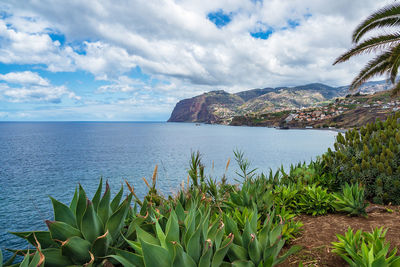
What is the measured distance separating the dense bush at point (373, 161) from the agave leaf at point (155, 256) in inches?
184

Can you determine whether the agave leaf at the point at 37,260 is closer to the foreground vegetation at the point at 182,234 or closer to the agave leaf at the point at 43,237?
the foreground vegetation at the point at 182,234

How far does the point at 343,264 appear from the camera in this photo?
8.64 feet

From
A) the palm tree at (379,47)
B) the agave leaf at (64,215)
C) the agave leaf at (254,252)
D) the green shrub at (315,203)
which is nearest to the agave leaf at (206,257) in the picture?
the agave leaf at (254,252)

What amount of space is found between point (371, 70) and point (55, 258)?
15.2 metres

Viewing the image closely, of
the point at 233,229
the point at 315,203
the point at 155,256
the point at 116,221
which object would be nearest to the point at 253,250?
the point at 233,229

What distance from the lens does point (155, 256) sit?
1.54 metres

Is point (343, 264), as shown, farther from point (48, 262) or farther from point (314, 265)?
point (48, 262)

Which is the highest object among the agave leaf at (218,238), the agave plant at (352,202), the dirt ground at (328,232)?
the agave leaf at (218,238)

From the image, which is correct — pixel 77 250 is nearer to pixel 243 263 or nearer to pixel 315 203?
pixel 243 263

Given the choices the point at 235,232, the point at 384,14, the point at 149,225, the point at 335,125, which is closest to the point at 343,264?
the point at 235,232

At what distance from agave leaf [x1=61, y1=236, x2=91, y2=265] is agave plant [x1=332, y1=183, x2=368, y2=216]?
4.17 metres

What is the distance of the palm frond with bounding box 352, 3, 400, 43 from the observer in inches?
376

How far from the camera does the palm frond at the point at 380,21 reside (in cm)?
956

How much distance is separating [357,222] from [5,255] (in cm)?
1346
